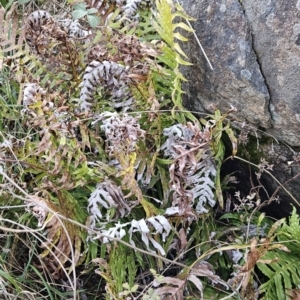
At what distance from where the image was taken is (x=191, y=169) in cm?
174

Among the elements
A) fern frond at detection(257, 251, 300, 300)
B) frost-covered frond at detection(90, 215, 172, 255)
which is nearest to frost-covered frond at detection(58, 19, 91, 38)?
frost-covered frond at detection(90, 215, 172, 255)

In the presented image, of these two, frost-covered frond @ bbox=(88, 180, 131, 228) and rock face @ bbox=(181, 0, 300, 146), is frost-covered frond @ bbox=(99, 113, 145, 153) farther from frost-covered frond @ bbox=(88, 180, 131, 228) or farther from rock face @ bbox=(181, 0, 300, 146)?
rock face @ bbox=(181, 0, 300, 146)

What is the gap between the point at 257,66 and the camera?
5.94 feet

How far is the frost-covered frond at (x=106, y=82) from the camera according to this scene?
1.88 meters

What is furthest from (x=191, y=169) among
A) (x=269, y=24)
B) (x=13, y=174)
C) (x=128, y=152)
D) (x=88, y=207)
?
(x=13, y=174)

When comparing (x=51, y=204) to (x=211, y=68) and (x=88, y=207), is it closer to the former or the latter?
(x=88, y=207)

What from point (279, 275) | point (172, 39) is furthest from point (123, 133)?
Answer: point (279, 275)

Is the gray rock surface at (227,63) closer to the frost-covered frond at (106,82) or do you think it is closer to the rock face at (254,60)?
the rock face at (254,60)

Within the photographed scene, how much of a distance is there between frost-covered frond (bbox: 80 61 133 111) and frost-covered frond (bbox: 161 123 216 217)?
0.22 metres

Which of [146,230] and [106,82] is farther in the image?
[106,82]

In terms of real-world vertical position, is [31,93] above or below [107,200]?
above

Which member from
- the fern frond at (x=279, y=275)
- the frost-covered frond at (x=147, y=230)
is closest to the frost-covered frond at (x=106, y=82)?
the frost-covered frond at (x=147, y=230)

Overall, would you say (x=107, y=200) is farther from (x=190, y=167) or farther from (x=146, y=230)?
(x=190, y=167)

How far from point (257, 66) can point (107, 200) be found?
0.69 metres
